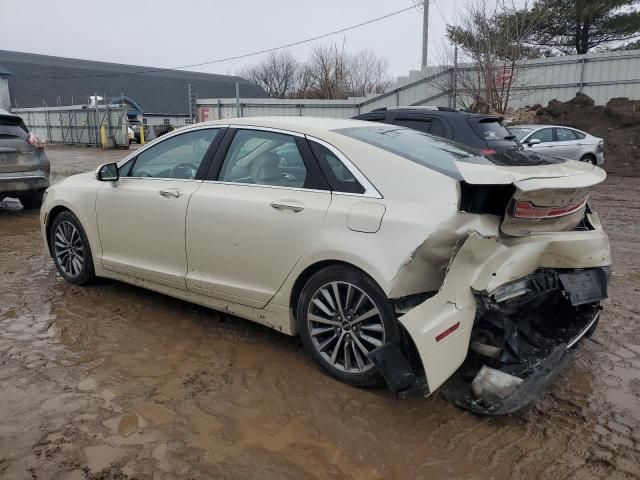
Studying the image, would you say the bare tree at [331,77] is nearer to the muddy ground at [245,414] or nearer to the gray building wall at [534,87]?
the gray building wall at [534,87]

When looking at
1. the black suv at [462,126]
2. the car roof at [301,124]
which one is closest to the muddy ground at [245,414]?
the car roof at [301,124]

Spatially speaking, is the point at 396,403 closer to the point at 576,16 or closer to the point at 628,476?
the point at 628,476

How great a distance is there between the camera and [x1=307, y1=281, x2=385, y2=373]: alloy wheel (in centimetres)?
312

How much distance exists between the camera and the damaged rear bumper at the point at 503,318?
9.06ft

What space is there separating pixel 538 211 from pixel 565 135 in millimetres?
13388

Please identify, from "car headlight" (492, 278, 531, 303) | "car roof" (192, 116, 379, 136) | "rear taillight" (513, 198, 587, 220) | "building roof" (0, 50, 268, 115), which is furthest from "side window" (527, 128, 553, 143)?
"building roof" (0, 50, 268, 115)

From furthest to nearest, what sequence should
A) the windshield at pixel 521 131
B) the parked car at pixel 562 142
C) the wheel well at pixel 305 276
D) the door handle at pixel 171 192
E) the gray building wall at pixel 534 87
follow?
1. the gray building wall at pixel 534 87
2. the parked car at pixel 562 142
3. the windshield at pixel 521 131
4. the door handle at pixel 171 192
5. the wheel well at pixel 305 276

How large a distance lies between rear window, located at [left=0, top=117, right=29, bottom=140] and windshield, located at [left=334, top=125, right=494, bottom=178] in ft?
22.4

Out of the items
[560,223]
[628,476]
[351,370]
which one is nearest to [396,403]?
[351,370]

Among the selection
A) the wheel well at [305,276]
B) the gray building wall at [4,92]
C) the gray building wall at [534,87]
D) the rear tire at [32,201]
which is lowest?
the rear tire at [32,201]

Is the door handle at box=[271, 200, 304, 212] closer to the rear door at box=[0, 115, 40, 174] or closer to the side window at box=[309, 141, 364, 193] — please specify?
the side window at box=[309, 141, 364, 193]

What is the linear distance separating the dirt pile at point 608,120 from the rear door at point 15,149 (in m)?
15.9

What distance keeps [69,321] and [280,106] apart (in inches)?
818

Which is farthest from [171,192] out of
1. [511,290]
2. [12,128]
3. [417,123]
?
[12,128]
